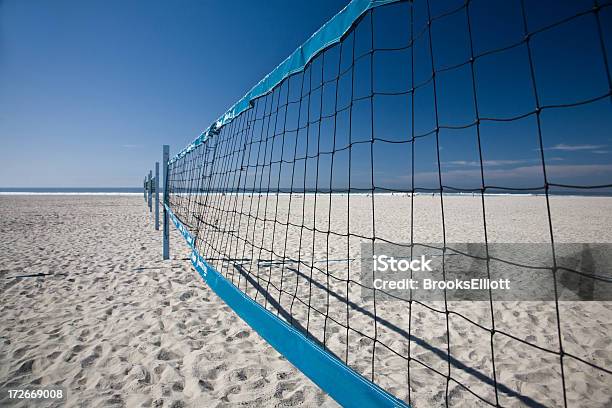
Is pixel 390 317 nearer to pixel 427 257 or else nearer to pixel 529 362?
pixel 529 362

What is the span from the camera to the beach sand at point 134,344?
1.82 metres

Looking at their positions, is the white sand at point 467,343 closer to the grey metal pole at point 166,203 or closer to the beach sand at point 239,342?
the beach sand at point 239,342

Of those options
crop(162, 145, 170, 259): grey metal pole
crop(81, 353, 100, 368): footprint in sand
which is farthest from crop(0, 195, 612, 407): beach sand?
crop(162, 145, 170, 259): grey metal pole

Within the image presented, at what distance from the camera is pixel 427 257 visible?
5.02 metres

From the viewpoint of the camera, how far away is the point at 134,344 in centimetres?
233

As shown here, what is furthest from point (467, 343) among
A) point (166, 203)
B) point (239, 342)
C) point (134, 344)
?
point (166, 203)

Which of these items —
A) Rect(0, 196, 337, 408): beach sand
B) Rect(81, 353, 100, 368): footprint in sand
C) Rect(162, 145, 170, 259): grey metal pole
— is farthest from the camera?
Rect(162, 145, 170, 259): grey metal pole

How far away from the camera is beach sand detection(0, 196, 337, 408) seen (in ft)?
5.98

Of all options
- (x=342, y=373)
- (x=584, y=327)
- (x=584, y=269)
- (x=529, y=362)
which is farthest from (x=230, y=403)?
(x=584, y=269)

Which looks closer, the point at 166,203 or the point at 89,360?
the point at 89,360

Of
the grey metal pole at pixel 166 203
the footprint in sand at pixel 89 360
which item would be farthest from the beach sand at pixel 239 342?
the grey metal pole at pixel 166 203

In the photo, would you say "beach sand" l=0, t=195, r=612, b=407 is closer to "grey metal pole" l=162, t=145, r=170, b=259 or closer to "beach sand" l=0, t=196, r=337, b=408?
"beach sand" l=0, t=196, r=337, b=408

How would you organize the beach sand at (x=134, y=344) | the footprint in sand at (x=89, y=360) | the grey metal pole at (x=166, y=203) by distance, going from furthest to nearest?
the grey metal pole at (x=166, y=203) → the footprint in sand at (x=89, y=360) → the beach sand at (x=134, y=344)

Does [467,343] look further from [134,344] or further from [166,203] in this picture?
[166,203]
